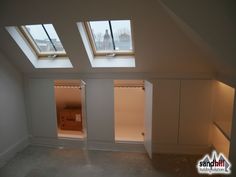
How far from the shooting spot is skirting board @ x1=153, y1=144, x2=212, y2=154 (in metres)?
3.15

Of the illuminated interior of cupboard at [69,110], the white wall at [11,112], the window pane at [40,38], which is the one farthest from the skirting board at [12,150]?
the window pane at [40,38]

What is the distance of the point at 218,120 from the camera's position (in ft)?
9.86

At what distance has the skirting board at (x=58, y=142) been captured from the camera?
3.47 m

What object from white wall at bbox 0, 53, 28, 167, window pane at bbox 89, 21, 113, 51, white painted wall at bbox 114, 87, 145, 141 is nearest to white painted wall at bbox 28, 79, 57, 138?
white wall at bbox 0, 53, 28, 167

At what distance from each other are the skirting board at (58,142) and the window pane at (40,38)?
165 cm

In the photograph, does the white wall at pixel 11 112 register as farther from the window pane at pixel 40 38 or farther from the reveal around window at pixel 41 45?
the window pane at pixel 40 38

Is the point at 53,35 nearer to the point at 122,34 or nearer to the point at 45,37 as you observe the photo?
the point at 45,37

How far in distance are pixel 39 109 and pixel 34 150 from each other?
0.74 meters

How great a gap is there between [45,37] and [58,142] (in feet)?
6.27

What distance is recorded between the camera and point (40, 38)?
292cm

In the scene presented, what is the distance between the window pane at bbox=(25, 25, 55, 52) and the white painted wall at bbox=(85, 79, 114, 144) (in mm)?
846

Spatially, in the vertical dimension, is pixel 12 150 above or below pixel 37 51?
below

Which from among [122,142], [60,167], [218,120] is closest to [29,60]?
[60,167]

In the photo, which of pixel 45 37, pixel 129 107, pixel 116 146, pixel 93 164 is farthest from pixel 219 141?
pixel 45 37
